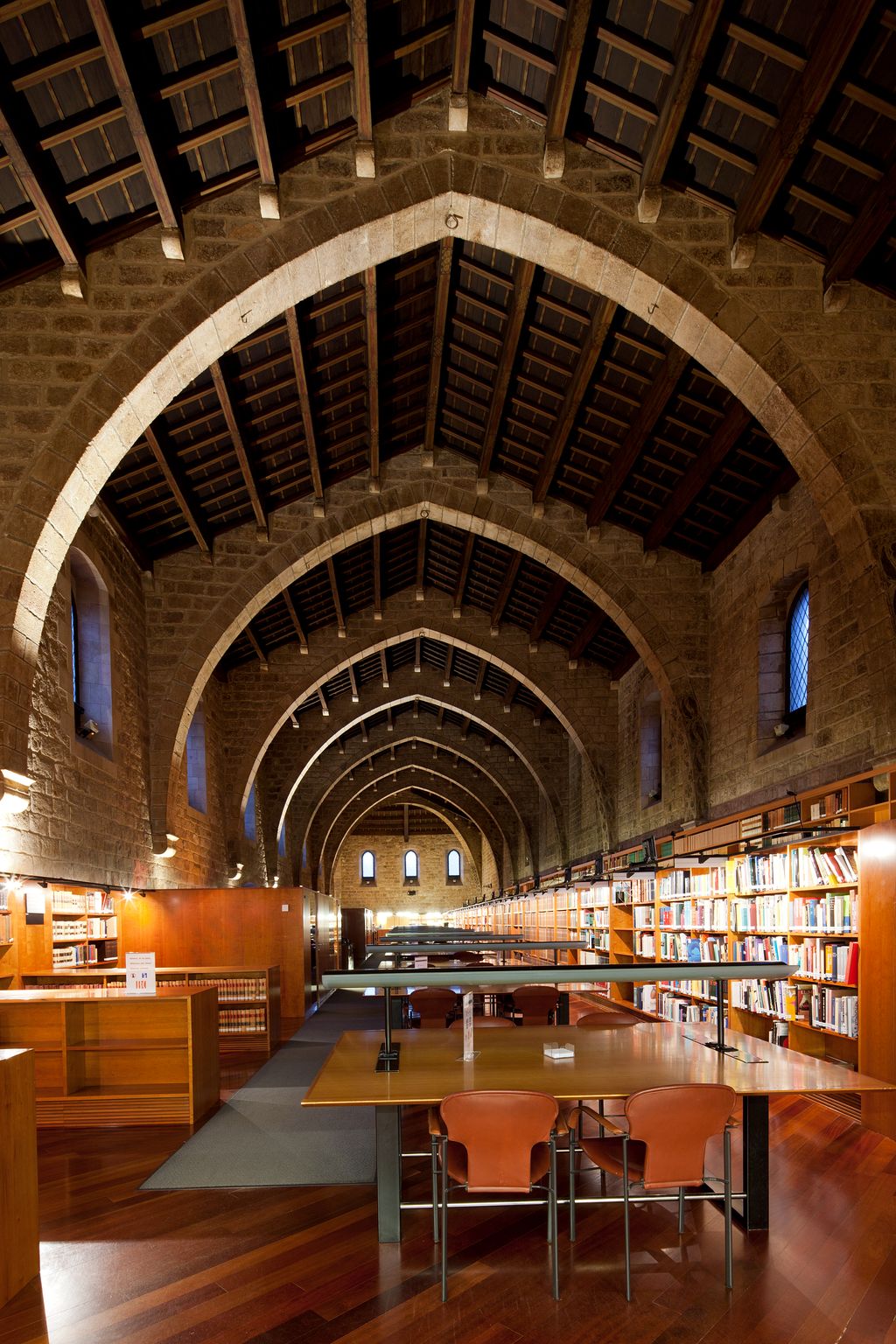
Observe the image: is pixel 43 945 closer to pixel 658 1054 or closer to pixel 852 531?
pixel 658 1054

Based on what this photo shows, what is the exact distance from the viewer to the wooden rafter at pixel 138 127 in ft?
16.8

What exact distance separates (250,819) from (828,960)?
13.6 meters

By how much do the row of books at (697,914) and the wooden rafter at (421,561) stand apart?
647cm

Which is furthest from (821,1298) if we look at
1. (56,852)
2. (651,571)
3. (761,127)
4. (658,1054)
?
(651,571)

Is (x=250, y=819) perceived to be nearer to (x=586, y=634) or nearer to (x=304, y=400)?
(x=586, y=634)

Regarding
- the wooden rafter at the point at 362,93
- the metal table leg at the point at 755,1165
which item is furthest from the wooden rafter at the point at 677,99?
the metal table leg at the point at 755,1165

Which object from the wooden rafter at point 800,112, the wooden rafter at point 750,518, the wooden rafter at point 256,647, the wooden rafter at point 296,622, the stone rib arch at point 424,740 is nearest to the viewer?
the wooden rafter at point 800,112

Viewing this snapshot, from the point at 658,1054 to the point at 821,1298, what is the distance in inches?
49.3

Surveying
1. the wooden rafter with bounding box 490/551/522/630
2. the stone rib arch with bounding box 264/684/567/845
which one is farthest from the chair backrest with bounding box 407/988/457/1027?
the stone rib arch with bounding box 264/684/567/845

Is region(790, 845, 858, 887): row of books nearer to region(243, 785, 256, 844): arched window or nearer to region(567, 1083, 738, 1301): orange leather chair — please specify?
region(567, 1083, 738, 1301): orange leather chair

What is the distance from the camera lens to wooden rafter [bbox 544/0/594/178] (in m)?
5.74

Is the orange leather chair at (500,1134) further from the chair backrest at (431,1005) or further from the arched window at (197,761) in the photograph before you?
the arched window at (197,761)

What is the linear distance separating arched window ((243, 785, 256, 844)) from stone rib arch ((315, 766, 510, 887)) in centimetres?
851

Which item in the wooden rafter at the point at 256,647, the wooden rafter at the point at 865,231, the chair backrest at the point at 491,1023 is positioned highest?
the wooden rafter at the point at 865,231
